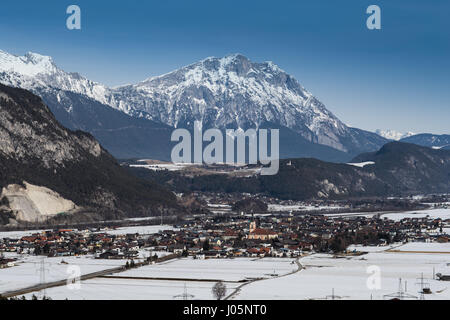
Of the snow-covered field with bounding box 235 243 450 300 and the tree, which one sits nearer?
the tree

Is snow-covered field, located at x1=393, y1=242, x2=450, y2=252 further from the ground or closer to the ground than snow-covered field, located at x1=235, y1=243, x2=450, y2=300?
further from the ground

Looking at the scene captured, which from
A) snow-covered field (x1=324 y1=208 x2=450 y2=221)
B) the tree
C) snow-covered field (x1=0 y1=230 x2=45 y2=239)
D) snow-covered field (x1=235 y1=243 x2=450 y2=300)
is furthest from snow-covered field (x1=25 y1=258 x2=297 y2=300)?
snow-covered field (x1=324 y1=208 x2=450 y2=221)

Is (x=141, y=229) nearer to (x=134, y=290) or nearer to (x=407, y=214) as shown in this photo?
(x=407, y=214)

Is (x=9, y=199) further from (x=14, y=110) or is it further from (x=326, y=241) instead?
(x=326, y=241)

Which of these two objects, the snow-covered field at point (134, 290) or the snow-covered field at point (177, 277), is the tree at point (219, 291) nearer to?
the snow-covered field at point (134, 290)

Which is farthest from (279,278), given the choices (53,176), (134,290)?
(53,176)

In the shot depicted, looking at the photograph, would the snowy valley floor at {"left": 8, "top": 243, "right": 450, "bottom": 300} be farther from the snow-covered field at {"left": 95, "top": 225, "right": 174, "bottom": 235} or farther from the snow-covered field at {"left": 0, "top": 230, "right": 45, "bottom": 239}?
the snow-covered field at {"left": 95, "top": 225, "right": 174, "bottom": 235}
